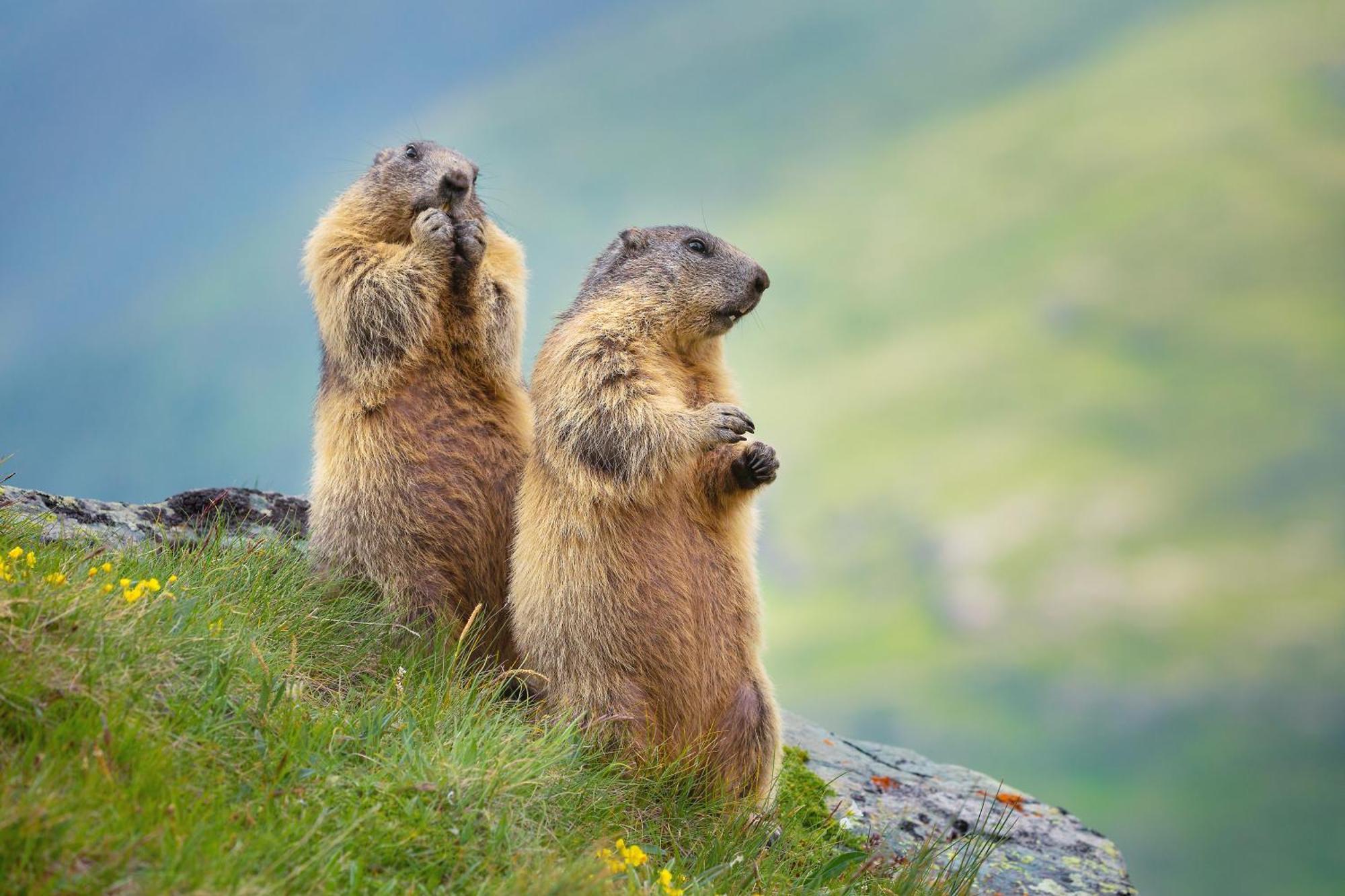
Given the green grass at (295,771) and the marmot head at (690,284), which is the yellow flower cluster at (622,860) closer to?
the green grass at (295,771)

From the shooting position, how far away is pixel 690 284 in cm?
673

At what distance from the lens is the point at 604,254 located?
7152mm

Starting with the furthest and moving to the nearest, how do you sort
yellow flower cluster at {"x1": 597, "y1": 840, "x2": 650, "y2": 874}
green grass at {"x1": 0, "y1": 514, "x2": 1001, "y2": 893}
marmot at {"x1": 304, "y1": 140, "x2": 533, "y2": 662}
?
1. marmot at {"x1": 304, "y1": 140, "x2": 533, "y2": 662}
2. yellow flower cluster at {"x1": 597, "y1": 840, "x2": 650, "y2": 874}
3. green grass at {"x1": 0, "y1": 514, "x2": 1001, "y2": 893}

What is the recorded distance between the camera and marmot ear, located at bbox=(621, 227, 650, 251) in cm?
Result: 701

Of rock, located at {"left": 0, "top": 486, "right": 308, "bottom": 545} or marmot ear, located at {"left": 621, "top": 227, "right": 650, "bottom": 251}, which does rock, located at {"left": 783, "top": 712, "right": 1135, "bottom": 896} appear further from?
rock, located at {"left": 0, "top": 486, "right": 308, "bottom": 545}

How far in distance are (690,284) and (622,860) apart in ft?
9.87

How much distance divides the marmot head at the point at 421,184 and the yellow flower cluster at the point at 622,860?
385cm

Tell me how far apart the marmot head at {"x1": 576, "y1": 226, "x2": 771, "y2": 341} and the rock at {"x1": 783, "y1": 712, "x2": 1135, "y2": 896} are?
107 inches

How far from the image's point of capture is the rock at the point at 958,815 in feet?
25.3

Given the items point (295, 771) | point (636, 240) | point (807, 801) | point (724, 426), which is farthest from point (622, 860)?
point (636, 240)

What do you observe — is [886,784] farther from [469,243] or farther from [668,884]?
[469,243]

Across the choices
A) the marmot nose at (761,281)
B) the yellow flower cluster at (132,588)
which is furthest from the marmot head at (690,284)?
the yellow flower cluster at (132,588)

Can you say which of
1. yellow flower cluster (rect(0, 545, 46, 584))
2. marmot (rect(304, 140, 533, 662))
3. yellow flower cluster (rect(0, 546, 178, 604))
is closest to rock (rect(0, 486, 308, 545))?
yellow flower cluster (rect(0, 545, 46, 584))

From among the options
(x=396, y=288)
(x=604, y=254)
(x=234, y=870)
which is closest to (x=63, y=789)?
(x=234, y=870)
